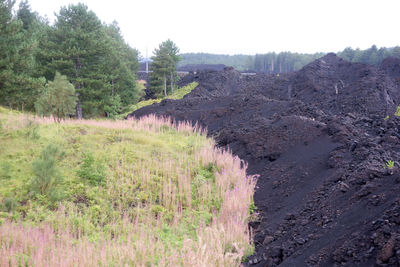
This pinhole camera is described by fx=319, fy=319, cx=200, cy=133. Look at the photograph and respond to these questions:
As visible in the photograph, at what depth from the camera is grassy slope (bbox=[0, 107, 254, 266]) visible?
4180mm

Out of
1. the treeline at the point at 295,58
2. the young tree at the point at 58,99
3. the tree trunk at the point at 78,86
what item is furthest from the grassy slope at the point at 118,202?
the treeline at the point at 295,58

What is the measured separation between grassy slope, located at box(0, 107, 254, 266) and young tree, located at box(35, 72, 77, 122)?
2.39 metres

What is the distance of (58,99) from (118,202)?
7963mm

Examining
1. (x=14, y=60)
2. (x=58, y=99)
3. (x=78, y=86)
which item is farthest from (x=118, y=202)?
(x=78, y=86)

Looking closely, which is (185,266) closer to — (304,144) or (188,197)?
(188,197)

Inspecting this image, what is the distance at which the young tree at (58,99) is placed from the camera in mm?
12414

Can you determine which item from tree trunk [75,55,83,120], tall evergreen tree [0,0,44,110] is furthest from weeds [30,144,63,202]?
tree trunk [75,55,83,120]

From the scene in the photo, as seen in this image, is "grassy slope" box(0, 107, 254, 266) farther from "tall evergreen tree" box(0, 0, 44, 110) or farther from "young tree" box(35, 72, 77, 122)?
"tall evergreen tree" box(0, 0, 44, 110)

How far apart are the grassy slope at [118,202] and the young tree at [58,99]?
7.85 ft

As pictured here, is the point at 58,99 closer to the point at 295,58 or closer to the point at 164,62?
the point at 164,62

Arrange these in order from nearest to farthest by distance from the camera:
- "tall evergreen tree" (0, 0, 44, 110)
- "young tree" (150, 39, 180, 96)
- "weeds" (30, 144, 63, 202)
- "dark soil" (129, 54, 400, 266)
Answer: "dark soil" (129, 54, 400, 266) → "weeds" (30, 144, 63, 202) → "tall evergreen tree" (0, 0, 44, 110) → "young tree" (150, 39, 180, 96)

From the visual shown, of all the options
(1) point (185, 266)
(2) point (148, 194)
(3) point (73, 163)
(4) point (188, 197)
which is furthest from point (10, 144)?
(1) point (185, 266)

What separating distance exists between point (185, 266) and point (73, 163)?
5.13 m

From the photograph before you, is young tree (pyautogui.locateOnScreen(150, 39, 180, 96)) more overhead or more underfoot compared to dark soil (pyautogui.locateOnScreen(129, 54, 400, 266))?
more overhead
